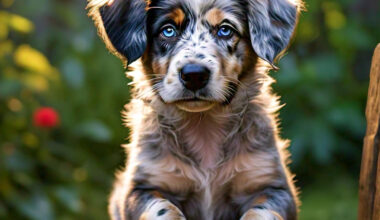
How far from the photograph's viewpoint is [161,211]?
4.17 meters

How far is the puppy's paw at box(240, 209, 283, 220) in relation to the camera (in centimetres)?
410

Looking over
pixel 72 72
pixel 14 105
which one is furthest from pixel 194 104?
pixel 72 72

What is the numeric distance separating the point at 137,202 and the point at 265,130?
988mm

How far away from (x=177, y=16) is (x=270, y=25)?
60 centimetres

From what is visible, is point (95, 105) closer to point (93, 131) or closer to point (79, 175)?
point (93, 131)

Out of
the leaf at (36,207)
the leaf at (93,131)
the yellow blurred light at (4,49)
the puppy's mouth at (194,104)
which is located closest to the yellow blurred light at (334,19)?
the leaf at (93,131)

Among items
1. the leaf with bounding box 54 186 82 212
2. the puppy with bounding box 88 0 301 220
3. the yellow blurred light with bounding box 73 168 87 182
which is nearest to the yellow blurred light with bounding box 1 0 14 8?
the yellow blurred light with bounding box 73 168 87 182

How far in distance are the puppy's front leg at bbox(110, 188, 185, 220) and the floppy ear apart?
1.09 m

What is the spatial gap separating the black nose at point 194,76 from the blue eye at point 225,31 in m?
0.37

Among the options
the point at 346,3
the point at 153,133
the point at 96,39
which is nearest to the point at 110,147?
the point at 96,39

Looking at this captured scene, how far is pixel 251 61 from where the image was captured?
14.8ft

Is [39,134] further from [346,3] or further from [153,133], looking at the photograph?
[346,3]

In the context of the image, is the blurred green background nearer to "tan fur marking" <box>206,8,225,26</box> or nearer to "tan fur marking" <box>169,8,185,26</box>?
"tan fur marking" <box>169,8,185,26</box>

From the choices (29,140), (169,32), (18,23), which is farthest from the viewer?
(18,23)
